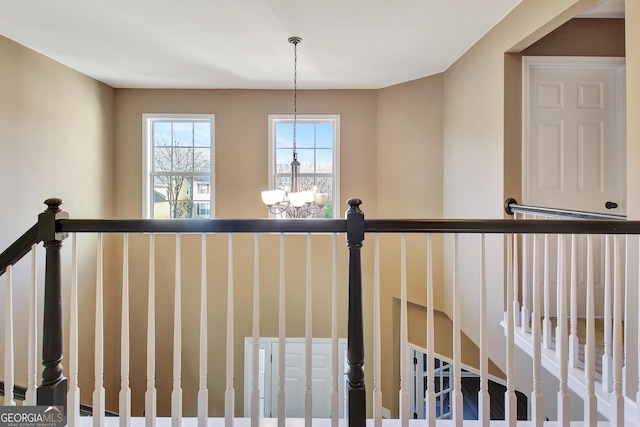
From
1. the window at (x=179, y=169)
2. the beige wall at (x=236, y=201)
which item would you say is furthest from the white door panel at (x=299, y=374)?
the window at (x=179, y=169)

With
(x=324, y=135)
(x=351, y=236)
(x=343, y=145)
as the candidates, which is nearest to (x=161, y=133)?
(x=324, y=135)

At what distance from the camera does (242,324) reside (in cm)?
466

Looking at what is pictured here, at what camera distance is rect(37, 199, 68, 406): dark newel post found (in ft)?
4.32

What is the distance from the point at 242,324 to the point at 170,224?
365 cm

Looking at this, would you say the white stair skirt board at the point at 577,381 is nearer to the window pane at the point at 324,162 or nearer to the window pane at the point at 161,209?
the window pane at the point at 324,162

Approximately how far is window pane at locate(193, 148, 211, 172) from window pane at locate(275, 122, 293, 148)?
3.28 ft

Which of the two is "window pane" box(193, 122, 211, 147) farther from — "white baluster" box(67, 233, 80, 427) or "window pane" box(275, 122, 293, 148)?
"white baluster" box(67, 233, 80, 427)

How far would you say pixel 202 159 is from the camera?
471 centimetres

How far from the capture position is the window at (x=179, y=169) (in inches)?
185

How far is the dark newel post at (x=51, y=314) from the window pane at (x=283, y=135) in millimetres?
3511

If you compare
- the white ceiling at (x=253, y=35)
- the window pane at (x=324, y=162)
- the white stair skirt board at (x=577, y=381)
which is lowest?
the white stair skirt board at (x=577, y=381)

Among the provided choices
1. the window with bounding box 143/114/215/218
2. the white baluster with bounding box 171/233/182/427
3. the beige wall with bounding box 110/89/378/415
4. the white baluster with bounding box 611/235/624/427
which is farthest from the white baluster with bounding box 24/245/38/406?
the window with bounding box 143/114/215/218

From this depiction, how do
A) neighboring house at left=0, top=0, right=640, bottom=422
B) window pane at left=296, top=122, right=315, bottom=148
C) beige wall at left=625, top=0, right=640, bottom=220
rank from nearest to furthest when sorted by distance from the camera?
beige wall at left=625, top=0, right=640, bottom=220 → neighboring house at left=0, top=0, right=640, bottom=422 → window pane at left=296, top=122, right=315, bottom=148

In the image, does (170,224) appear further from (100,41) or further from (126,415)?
(100,41)
